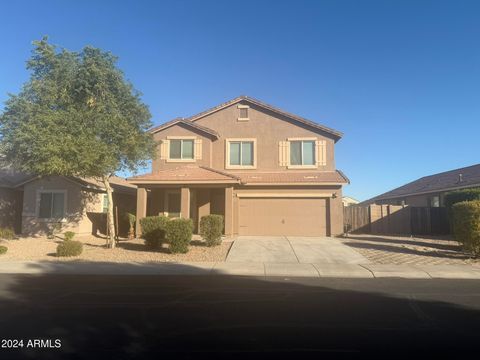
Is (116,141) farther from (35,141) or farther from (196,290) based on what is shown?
(196,290)

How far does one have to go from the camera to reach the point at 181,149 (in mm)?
25531

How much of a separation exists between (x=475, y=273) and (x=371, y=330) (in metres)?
8.18

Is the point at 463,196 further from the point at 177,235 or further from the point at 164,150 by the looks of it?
the point at 164,150

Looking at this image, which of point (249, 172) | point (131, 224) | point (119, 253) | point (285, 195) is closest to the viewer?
point (119, 253)

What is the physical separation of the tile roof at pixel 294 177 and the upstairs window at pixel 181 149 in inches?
125

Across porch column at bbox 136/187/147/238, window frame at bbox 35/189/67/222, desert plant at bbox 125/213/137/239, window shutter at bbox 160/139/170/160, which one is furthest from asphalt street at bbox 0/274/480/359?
window shutter at bbox 160/139/170/160

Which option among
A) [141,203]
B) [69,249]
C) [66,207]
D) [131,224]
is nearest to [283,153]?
[141,203]

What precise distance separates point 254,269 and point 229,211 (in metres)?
9.26

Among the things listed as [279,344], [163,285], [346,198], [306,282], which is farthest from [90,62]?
[346,198]

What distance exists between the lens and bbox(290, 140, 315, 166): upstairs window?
84.1 feet

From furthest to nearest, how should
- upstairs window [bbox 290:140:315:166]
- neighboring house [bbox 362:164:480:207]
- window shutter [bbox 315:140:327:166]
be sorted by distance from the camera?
1. neighboring house [bbox 362:164:480:207]
2. upstairs window [bbox 290:140:315:166]
3. window shutter [bbox 315:140:327:166]

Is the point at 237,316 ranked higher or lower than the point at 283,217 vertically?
lower

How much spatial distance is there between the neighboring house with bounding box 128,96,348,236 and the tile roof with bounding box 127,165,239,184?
0.06 m

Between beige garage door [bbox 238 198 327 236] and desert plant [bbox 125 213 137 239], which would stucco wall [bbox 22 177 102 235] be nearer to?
desert plant [bbox 125 213 137 239]
